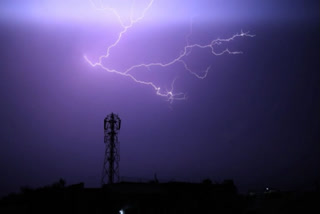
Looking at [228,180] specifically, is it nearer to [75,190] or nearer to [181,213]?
[181,213]

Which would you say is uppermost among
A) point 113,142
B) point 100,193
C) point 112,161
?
point 113,142

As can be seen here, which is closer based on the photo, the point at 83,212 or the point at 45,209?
the point at 45,209

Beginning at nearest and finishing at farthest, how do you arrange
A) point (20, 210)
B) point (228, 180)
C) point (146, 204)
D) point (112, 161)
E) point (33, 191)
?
point (20, 210) → point (33, 191) → point (146, 204) → point (228, 180) → point (112, 161)

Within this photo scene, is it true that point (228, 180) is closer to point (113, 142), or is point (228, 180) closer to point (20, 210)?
point (113, 142)

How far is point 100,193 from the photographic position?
19.2 metres

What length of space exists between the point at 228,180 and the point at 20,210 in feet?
44.7

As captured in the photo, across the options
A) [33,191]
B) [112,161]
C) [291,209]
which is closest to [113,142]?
[112,161]

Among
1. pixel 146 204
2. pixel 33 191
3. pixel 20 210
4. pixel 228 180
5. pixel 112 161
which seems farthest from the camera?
pixel 112 161

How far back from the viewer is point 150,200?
62.4 feet

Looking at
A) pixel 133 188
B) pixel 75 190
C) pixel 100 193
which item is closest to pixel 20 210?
pixel 75 190

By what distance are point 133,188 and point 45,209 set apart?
5350mm

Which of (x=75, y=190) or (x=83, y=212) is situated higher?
(x=75, y=190)

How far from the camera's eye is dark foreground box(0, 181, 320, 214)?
17156mm

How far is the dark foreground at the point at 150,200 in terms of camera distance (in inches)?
675
